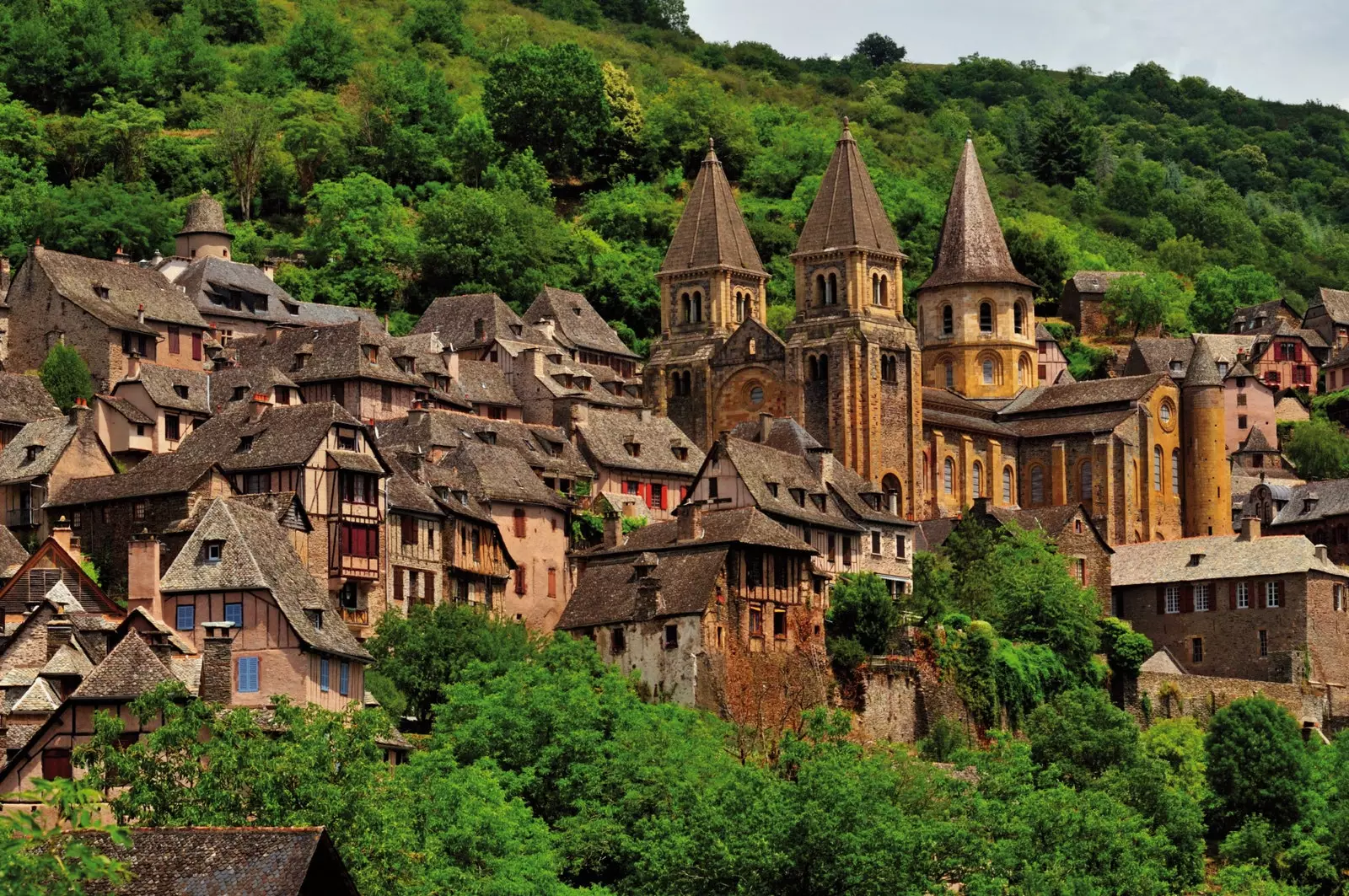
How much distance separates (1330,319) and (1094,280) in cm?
1302

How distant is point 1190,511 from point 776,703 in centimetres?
3829

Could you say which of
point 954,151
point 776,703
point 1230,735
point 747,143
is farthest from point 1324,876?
point 954,151

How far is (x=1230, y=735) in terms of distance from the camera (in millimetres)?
83125

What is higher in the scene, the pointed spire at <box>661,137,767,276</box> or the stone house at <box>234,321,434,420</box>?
the pointed spire at <box>661,137,767,276</box>

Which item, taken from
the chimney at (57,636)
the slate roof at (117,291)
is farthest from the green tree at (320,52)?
the chimney at (57,636)

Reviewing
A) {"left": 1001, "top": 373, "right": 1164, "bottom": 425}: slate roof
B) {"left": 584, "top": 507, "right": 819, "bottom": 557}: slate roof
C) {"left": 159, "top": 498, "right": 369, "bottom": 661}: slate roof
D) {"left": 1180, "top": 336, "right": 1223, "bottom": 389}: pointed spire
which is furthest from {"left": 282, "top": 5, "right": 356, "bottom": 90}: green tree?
{"left": 159, "top": 498, "right": 369, "bottom": 661}: slate roof

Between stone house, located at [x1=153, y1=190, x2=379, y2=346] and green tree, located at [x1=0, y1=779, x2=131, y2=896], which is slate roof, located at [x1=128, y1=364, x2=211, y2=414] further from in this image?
green tree, located at [x1=0, y1=779, x2=131, y2=896]

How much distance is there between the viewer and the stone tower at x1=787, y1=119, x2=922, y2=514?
103 m

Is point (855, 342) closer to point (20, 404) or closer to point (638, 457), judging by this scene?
point (638, 457)

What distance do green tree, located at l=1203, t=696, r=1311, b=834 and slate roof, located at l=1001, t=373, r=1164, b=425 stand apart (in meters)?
29.7

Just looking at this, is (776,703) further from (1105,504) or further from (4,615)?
(1105,504)

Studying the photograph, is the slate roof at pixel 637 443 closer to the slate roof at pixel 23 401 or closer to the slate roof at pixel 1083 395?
the slate roof at pixel 23 401

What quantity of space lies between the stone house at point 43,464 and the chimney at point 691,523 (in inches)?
694

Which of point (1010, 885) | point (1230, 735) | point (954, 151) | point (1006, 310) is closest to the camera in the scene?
point (1010, 885)
